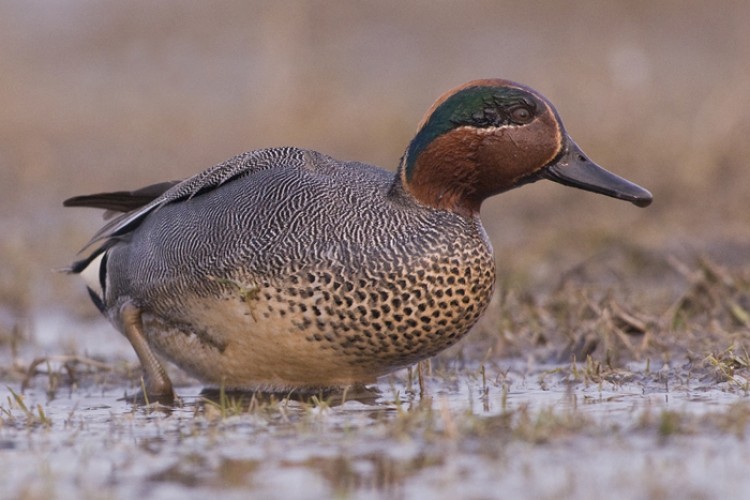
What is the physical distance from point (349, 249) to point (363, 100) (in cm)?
714

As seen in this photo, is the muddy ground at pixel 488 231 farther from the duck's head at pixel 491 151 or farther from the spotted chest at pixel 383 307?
the duck's head at pixel 491 151

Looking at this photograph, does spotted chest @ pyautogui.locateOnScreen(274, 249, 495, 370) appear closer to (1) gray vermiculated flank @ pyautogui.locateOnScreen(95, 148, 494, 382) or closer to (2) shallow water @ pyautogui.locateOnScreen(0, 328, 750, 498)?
(1) gray vermiculated flank @ pyautogui.locateOnScreen(95, 148, 494, 382)

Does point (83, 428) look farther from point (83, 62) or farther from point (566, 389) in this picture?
point (83, 62)

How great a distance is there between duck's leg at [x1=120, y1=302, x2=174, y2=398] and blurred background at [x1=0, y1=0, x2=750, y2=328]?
6.71 ft

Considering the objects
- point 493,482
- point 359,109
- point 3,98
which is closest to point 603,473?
point 493,482

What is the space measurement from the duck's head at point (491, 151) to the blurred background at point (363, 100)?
2329 millimetres

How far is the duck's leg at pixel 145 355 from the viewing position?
15.4 feet

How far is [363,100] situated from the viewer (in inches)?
437

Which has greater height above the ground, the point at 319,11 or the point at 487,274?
the point at 319,11

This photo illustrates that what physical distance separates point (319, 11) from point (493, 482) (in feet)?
42.7

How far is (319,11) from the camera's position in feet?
50.8

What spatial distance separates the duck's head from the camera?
417 centimetres

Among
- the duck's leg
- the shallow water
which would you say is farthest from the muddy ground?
the duck's leg

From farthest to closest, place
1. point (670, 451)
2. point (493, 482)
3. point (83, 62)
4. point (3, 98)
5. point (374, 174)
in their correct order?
point (83, 62) → point (3, 98) → point (374, 174) → point (670, 451) → point (493, 482)
